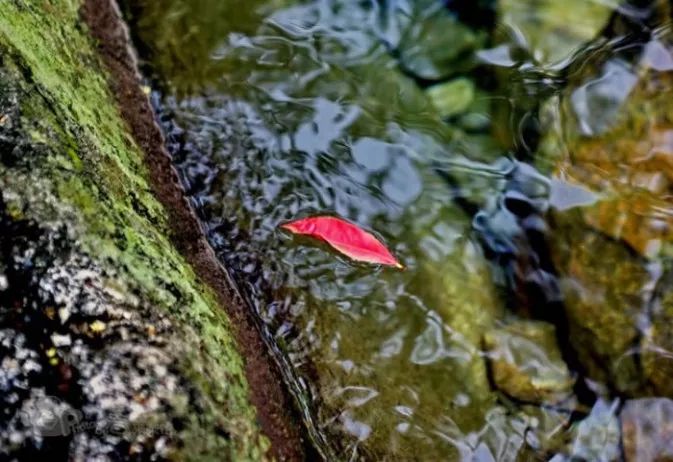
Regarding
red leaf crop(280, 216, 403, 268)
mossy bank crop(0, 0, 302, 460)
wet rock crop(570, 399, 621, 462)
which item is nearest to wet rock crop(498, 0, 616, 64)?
red leaf crop(280, 216, 403, 268)

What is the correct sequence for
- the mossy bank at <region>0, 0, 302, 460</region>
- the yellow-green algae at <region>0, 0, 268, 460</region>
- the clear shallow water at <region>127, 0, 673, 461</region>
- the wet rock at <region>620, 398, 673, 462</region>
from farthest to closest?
the clear shallow water at <region>127, 0, 673, 461</region> < the wet rock at <region>620, 398, 673, 462</region> < the yellow-green algae at <region>0, 0, 268, 460</region> < the mossy bank at <region>0, 0, 302, 460</region>

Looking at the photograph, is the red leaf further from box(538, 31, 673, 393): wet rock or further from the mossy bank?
the mossy bank

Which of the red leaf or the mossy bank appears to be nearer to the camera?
the mossy bank

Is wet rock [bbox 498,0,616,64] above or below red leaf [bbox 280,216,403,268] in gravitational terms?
above

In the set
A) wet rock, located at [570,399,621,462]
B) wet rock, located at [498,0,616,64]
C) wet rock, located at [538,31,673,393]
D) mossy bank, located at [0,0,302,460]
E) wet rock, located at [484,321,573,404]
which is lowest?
wet rock, located at [570,399,621,462]

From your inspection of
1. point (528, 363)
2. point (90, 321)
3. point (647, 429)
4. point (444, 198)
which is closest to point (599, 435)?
point (647, 429)

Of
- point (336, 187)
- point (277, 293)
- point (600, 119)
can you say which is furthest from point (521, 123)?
point (277, 293)

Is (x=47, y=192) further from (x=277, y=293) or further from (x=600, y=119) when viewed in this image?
(x=600, y=119)

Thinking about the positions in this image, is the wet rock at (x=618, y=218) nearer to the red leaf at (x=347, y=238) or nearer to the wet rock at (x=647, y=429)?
the wet rock at (x=647, y=429)

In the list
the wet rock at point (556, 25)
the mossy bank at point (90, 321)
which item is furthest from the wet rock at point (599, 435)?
the wet rock at point (556, 25)
